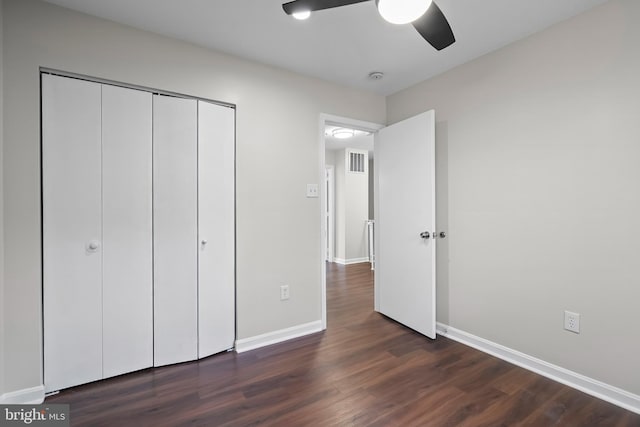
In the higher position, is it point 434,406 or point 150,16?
point 150,16

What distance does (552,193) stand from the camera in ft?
6.37

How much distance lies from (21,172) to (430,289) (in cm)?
300

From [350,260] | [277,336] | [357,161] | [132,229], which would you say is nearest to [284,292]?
[277,336]

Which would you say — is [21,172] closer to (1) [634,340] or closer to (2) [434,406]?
(2) [434,406]

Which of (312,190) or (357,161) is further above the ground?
(357,161)

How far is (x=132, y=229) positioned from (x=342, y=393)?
178cm

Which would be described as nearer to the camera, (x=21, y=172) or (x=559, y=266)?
(x=21, y=172)

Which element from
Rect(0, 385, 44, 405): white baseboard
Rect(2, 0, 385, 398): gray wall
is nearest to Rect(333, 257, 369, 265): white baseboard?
Rect(2, 0, 385, 398): gray wall

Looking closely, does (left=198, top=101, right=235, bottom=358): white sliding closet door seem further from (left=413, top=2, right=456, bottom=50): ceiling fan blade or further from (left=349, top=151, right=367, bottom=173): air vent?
(left=349, top=151, right=367, bottom=173): air vent

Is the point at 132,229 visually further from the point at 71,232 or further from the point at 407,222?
the point at 407,222

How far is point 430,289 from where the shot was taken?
98.3 inches

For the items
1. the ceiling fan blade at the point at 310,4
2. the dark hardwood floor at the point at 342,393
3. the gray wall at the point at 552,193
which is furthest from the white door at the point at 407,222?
the ceiling fan blade at the point at 310,4

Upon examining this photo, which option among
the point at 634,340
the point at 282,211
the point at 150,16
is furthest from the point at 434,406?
the point at 150,16

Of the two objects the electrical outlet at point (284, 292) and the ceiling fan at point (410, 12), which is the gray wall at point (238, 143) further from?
the ceiling fan at point (410, 12)
